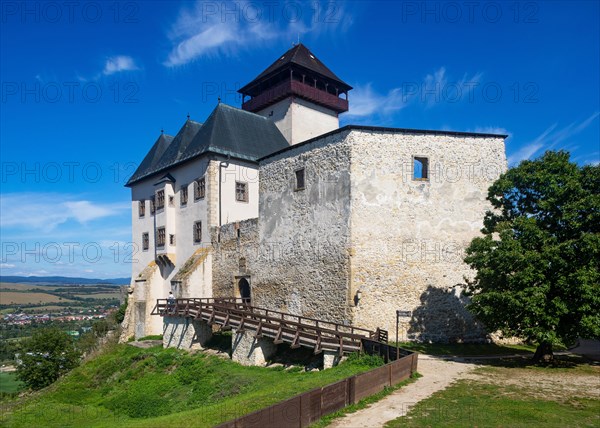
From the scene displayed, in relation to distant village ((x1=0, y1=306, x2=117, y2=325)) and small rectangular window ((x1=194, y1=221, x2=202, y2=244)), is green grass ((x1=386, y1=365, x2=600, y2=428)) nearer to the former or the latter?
small rectangular window ((x1=194, y1=221, x2=202, y2=244))

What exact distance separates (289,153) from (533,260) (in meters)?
12.6

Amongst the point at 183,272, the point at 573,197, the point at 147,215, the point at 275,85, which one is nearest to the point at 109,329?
the point at 147,215

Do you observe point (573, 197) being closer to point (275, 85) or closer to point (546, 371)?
point (546, 371)

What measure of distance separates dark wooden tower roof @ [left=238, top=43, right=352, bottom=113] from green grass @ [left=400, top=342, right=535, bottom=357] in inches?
839

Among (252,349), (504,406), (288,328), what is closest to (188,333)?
(252,349)

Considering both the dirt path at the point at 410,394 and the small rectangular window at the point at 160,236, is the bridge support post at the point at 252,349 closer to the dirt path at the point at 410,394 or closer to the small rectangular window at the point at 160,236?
the dirt path at the point at 410,394

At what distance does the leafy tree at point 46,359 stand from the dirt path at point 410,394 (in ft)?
96.8

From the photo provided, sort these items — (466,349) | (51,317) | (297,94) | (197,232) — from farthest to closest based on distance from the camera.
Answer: (51,317) → (297,94) → (197,232) → (466,349)

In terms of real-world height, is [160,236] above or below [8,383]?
above

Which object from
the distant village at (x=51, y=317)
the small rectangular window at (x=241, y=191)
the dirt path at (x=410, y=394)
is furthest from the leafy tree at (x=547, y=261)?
the distant village at (x=51, y=317)

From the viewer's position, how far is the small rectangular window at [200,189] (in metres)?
28.4

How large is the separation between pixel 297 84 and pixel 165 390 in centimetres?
2337

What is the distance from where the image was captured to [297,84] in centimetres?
3431

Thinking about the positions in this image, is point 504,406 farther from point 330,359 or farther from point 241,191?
point 241,191
